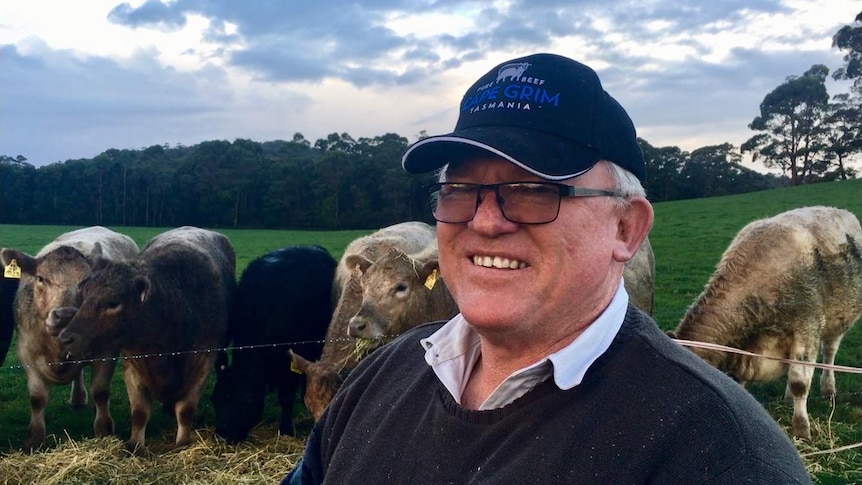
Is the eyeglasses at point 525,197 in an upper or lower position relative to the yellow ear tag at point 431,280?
upper

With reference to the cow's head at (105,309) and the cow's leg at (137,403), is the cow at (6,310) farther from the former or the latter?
the cow's leg at (137,403)

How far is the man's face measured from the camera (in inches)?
73.2

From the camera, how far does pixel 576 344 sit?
1775 mm

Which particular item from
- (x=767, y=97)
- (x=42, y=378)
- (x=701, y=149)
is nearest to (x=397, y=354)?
(x=42, y=378)

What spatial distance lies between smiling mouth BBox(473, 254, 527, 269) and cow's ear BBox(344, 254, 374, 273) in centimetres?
577

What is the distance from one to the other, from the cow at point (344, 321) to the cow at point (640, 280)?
278 centimetres

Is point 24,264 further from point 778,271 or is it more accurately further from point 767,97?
point 767,97

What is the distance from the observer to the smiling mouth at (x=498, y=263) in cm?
192

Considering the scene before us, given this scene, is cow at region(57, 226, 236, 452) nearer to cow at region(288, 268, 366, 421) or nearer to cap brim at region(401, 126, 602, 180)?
cow at region(288, 268, 366, 421)

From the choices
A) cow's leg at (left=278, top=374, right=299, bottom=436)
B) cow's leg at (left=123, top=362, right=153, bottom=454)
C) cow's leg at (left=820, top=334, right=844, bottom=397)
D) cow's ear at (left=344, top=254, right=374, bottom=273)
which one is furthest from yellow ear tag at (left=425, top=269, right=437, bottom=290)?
cow's leg at (left=820, top=334, right=844, bottom=397)

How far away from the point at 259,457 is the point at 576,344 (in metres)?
5.93

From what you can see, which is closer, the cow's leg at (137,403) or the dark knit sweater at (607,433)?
the dark knit sweater at (607,433)

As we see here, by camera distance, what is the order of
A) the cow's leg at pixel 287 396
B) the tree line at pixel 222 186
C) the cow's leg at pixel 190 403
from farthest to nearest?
the tree line at pixel 222 186 < the cow's leg at pixel 287 396 < the cow's leg at pixel 190 403

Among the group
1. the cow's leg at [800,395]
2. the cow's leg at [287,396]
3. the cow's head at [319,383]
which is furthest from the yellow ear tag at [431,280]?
the cow's leg at [800,395]
